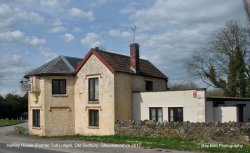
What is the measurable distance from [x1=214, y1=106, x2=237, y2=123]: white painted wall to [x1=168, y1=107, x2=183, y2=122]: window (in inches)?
96.9

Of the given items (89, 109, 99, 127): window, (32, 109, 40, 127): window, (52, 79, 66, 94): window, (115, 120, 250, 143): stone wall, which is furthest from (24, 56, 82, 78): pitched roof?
(115, 120, 250, 143): stone wall

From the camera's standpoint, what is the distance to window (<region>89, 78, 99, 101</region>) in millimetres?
33719

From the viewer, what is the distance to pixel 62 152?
2184 centimetres

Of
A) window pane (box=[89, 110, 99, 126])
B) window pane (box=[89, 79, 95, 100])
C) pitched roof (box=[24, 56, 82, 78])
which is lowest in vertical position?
window pane (box=[89, 110, 99, 126])

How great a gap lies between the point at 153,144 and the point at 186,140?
12.1ft

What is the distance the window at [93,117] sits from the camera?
111 ft

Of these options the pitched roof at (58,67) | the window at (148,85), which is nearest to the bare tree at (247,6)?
the window at (148,85)

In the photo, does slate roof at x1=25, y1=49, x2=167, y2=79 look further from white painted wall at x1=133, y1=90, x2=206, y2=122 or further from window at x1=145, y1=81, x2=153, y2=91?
white painted wall at x1=133, y1=90, x2=206, y2=122

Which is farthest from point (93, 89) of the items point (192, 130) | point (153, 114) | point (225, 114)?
point (225, 114)

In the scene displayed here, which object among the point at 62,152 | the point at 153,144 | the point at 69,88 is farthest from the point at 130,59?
the point at 62,152

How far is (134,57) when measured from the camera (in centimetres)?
3466

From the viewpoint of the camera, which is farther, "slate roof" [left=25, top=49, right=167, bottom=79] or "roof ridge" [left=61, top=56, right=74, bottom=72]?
"roof ridge" [left=61, top=56, right=74, bottom=72]

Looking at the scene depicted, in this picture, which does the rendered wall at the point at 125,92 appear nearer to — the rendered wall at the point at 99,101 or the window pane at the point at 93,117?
the rendered wall at the point at 99,101

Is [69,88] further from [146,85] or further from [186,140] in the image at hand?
[186,140]
